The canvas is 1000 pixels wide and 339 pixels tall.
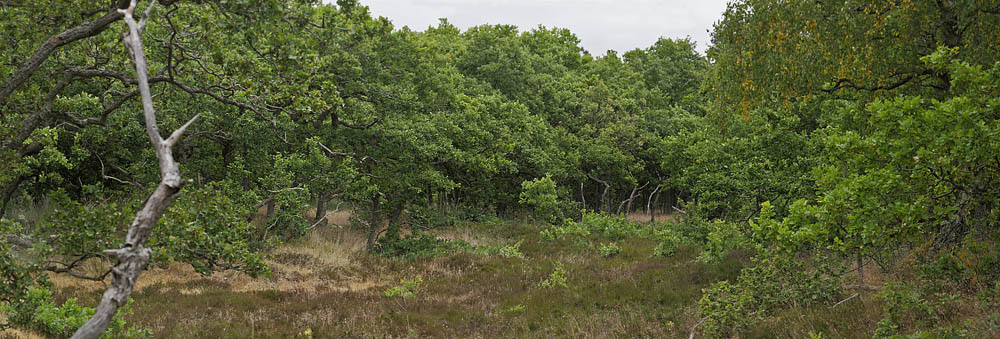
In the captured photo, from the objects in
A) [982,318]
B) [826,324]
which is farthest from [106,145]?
[982,318]

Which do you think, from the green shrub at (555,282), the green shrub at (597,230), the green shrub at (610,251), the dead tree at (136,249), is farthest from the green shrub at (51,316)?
the green shrub at (597,230)

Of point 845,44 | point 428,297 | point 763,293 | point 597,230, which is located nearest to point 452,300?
point 428,297

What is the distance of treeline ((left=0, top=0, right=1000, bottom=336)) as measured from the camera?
6.30 metres

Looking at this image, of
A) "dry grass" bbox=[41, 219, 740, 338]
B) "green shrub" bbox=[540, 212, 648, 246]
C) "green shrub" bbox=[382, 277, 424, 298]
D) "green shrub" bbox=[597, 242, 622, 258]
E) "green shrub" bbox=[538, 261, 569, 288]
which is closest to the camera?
"dry grass" bbox=[41, 219, 740, 338]

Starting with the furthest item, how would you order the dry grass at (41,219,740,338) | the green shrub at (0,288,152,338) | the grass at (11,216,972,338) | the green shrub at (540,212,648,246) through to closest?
1. the green shrub at (540,212,648,246)
2. the dry grass at (41,219,740,338)
3. the grass at (11,216,972,338)
4. the green shrub at (0,288,152,338)

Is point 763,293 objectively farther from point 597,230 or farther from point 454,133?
point 597,230

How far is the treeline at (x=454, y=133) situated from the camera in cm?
630

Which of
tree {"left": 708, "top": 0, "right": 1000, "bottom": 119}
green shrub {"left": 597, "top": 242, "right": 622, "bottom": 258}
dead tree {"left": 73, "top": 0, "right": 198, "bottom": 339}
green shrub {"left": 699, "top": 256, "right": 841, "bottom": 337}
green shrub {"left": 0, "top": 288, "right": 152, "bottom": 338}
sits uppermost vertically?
tree {"left": 708, "top": 0, "right": 1000, "bottom": 119}

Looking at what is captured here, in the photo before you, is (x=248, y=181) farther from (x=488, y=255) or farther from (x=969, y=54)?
(x=969, y=54)

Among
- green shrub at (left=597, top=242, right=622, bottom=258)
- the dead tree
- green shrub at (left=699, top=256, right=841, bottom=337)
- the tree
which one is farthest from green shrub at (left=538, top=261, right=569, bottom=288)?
the dead tree

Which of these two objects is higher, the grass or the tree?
the tree

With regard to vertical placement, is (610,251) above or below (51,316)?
below

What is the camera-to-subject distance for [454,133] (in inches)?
850

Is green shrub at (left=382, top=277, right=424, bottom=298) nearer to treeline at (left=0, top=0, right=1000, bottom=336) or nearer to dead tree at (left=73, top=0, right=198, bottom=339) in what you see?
treeline at (left=0, top=0, right=1000, bottom=336)
